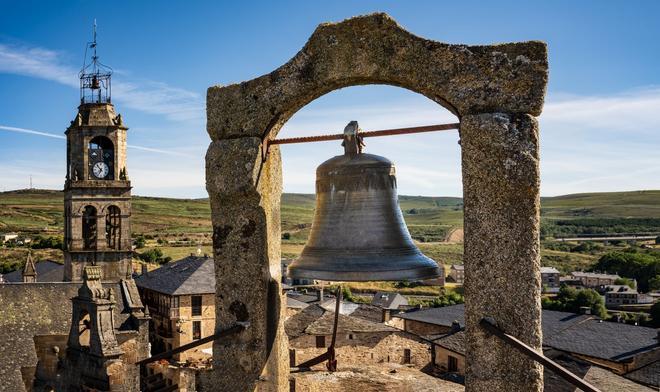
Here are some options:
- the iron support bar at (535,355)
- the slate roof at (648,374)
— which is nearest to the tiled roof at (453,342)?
the slate roof at (648,374)

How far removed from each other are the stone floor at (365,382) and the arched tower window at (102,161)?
1159 inches

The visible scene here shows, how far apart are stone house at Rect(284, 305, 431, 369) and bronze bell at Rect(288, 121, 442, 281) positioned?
2030cm

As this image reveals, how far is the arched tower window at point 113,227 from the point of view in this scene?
114 ft

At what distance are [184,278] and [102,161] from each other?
1514 centimetres

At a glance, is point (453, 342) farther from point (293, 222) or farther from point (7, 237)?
point (293, 222)

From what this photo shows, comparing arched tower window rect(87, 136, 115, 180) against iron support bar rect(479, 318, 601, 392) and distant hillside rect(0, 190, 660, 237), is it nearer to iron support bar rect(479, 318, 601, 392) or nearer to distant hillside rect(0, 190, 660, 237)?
iron support bar rect(479, 318, 601, 392)

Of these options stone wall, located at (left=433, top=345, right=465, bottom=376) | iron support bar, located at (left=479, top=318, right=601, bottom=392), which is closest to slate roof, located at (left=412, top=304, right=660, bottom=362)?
stone wall, located at (left=433, top=345, right=465, bottom=376)

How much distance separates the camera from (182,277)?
1876 inches

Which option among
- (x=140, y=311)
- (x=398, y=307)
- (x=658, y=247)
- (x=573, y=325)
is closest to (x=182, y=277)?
(x=140, y=311)

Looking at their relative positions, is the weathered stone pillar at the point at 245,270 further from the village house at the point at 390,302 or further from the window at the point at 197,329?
the village house at the point at 390,302

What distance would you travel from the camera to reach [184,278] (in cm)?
4728

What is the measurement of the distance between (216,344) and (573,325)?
33.5 m

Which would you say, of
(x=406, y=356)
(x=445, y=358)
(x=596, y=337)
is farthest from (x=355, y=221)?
(x=596, y=337)

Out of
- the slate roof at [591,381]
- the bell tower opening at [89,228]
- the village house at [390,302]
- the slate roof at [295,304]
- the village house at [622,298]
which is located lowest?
the village house at [622,298]
